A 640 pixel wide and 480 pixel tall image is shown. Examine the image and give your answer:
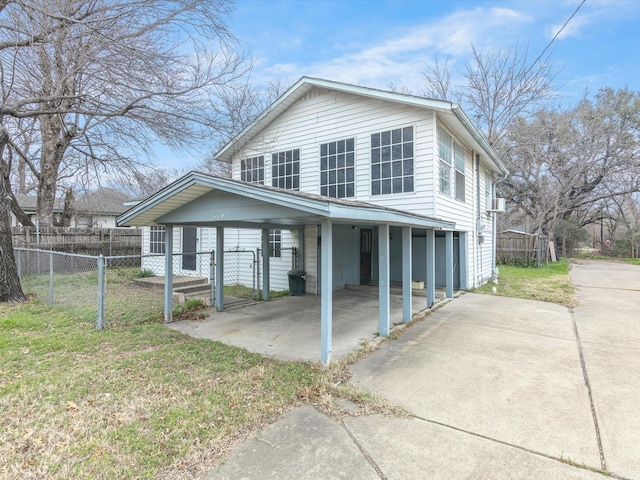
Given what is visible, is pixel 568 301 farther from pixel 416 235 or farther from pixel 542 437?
pixel 542 437

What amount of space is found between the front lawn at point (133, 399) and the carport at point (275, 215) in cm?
105

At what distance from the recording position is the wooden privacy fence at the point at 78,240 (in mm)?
11109

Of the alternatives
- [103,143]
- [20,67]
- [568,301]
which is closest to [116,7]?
[20,67]

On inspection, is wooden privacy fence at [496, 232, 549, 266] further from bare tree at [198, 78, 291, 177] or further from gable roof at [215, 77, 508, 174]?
bare tree at [198, 78, 291, 177]

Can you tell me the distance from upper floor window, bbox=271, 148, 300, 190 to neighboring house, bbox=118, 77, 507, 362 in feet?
0.10

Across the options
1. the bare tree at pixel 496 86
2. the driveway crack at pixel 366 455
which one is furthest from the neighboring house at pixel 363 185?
the bare tree at pixel 496 86

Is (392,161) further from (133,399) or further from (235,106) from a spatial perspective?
A: (133,399)

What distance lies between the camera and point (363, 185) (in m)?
8.57

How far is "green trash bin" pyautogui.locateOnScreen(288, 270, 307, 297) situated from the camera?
916 cm

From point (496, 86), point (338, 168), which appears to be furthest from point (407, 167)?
point (496, 86)

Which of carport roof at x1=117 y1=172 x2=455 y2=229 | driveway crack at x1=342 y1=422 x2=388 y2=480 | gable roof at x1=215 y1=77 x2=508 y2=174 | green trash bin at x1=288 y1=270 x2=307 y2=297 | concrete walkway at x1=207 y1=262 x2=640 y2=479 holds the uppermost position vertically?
gable roof at x1=215 y1=77 x2=508 y2=174

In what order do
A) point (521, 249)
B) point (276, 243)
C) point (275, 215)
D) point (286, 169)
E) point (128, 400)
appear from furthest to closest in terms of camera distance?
point (521, 249) → point (276, 243) → point (286, 169) → point (275, 215) → point (128, 400)

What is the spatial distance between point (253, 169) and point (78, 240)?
25.1 feet

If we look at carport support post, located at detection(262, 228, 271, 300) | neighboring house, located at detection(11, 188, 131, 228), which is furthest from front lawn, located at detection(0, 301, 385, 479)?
neighboring house, located at detection(11, 188, 131, 228)
